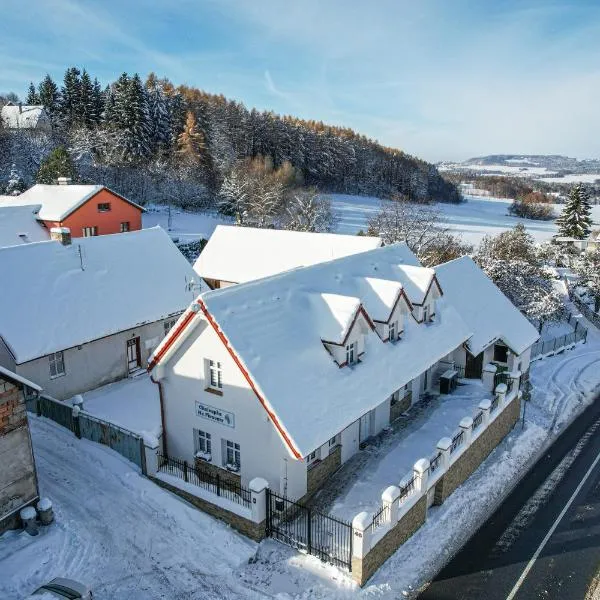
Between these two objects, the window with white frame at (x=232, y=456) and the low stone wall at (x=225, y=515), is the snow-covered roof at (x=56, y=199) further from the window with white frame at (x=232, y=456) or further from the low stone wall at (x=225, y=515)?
the window with white frame at (x=232, y=456)

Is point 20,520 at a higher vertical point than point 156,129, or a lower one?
lower

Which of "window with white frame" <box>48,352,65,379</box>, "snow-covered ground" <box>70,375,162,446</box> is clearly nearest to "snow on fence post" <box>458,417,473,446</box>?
"snow-covered ground" <box>70,375,162,446</box>

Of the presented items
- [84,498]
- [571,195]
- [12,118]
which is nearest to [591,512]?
[84,498]

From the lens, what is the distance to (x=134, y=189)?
7031 cm

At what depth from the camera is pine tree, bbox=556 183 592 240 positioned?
7112 cm

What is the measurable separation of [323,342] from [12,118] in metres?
76.8

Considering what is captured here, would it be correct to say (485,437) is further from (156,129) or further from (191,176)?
(156,129)

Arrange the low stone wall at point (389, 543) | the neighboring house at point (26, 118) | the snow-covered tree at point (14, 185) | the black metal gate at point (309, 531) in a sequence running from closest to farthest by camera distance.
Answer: the low stone wall at point (389, 543) → the black metal gate at point (309, 531) → the snow-covered tree at point (14, 185) → the neighboring house at point (26, 118)

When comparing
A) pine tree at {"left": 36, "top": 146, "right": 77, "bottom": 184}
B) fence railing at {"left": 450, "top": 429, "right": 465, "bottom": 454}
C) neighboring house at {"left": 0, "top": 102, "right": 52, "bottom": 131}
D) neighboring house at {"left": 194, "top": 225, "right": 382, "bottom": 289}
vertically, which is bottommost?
fence railing at {"left": 450, "top": 429, "right": 465, "bottom": 454}

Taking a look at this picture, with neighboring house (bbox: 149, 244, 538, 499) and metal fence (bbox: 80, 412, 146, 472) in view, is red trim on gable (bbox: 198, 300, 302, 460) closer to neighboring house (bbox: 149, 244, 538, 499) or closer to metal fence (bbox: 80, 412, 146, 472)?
neighboring house (bbox: 149, 244, 538, 499)

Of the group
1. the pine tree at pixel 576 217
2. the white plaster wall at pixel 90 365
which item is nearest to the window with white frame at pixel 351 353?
the white plaster wall at pixel 90 365

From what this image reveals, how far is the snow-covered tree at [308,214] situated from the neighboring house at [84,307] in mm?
34423

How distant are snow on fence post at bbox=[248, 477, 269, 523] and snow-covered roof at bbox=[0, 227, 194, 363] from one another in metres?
11.9

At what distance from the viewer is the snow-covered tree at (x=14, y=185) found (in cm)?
5909
